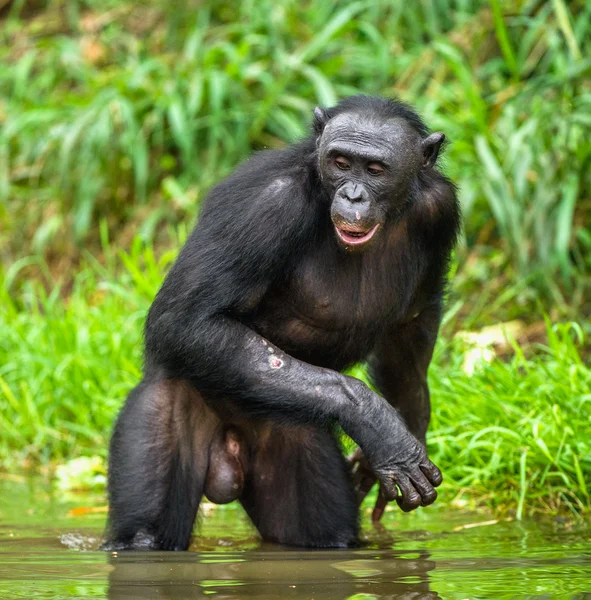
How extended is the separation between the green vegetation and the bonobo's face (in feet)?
5.11

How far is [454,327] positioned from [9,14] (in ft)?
28.1

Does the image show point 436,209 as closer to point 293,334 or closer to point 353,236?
point 353,236

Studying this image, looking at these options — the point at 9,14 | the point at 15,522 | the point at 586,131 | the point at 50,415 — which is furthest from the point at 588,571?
the point at 9,14

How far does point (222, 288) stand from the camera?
4.61 m

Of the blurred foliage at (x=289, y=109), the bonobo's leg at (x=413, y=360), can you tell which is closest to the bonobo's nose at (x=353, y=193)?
the bonobo's leg at (x=413, y=360)

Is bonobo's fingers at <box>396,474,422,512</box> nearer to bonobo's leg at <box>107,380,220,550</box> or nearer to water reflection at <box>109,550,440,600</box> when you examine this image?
water reflection at <box>109,550,440,600</box>

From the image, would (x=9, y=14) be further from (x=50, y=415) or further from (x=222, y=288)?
(x=222, y=288)

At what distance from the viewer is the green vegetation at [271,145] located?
6.19 m

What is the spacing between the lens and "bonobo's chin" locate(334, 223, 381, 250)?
4.54 metres

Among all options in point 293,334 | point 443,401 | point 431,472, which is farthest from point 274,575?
A: point 443,401

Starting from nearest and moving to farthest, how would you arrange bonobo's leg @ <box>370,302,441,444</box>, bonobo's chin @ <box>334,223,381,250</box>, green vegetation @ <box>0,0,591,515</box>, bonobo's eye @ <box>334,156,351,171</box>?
1. bonobo's chin @ <box>334,223,381,250</box>
2. bonobo's eye @ <box>334,156,351,171</box>
3. bonobo's leg @ <box>370,302,441,444</box>
4. green vegetation @ <box>0,0,591,515</box>

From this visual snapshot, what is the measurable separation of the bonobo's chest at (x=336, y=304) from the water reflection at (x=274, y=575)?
0.93 metres

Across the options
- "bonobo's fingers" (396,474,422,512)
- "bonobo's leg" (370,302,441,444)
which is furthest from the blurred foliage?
"bonobo's fingers" (396,474,422,512)

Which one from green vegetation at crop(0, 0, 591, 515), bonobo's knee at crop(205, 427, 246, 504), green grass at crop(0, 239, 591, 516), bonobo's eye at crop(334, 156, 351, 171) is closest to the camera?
bonobo's eye at crop(334, 156, 351, 171)
